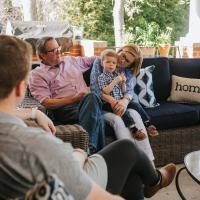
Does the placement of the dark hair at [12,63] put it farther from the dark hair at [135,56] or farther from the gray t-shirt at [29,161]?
the dark hair at [135,56]

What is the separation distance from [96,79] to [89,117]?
479 mm

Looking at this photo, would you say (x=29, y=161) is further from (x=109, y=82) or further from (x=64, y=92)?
(x=109, y=82)

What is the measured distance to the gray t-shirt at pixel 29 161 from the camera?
920 mm

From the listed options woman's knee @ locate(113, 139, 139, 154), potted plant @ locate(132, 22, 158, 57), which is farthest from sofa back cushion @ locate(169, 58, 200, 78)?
potted plant @ locate(132, 22, 158, 57)

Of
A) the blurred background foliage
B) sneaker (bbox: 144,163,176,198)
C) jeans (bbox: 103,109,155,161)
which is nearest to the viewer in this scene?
sneaker (bbox: 144,163,176,198)

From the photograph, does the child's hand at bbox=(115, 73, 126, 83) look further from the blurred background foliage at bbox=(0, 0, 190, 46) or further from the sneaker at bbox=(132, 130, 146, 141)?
the blurred background foliage at bbox=(0, 0, 190, 46)

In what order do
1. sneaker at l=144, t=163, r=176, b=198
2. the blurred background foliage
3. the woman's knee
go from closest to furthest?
the woman's knee, sneaker at l=144, t=163, r=176, b=198, the blurred background foliage

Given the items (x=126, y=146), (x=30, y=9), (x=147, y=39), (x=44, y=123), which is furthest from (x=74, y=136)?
(x=147, y=39)

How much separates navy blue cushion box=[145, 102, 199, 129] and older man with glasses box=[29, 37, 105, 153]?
0.56 meters

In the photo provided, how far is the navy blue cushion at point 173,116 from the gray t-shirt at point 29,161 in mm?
2062

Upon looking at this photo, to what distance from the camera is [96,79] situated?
9.75 ft

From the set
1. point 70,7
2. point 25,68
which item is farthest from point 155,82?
point 70,7

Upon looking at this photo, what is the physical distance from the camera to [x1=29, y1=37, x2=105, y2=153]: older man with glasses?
261 centimetres

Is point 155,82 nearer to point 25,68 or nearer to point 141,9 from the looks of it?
point 25,68
